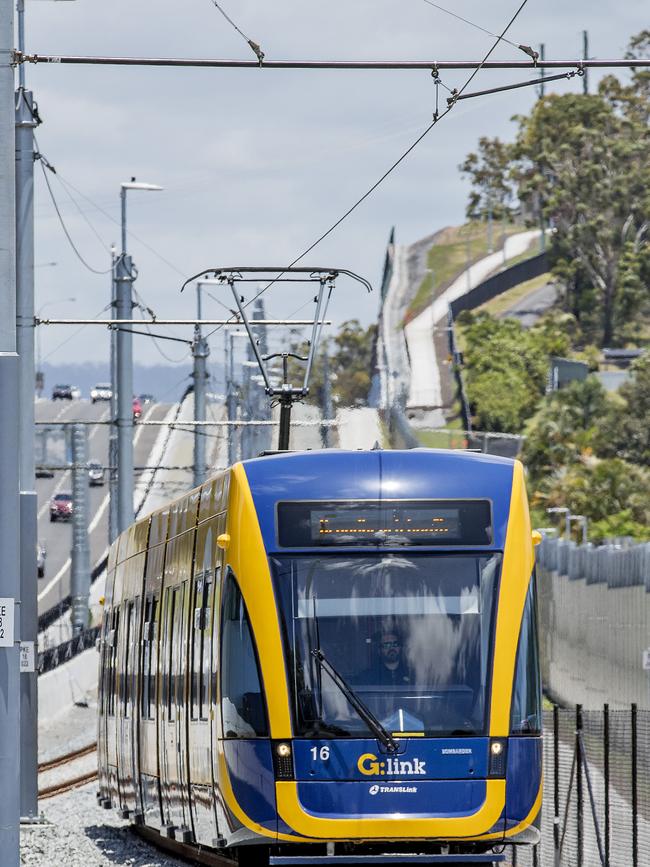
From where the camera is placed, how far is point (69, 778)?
1534 inches

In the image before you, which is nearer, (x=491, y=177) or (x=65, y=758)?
(x=65, y=758)

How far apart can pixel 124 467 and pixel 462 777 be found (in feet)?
77.8

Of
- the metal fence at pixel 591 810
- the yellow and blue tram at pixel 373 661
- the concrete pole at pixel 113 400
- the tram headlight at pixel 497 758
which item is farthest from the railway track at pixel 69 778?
the tram headlight at pixel 497 758

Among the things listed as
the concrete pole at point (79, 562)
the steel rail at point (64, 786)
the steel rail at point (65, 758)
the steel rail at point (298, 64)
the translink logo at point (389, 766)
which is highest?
the steel rail at point (298, 64)

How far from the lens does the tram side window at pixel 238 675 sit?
13578mm

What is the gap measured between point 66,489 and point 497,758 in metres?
96.4

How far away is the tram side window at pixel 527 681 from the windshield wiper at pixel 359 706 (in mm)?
842

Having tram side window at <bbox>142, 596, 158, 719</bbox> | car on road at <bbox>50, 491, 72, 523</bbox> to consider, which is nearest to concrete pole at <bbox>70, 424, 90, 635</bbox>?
tram side window at <bbox>142, 596, 158, 719</bbox>

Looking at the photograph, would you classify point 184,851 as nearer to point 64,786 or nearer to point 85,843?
point 85,843

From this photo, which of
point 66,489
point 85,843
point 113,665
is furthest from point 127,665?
point 66,489

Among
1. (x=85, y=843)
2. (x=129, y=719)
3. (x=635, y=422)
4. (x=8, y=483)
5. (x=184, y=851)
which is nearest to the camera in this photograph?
(x=8, y=483)

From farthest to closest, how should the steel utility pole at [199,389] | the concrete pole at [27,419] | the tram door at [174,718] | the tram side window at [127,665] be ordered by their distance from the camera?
the steel utility pole at [199,389] → the concrete pole at [27,419] → the tram side window at [127,665] → the tram door at [174,718]

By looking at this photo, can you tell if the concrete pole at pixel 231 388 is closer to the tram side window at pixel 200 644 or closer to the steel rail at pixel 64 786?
the steel rail at pixel 64 786

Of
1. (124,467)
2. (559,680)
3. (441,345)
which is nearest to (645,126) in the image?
(441,345)
